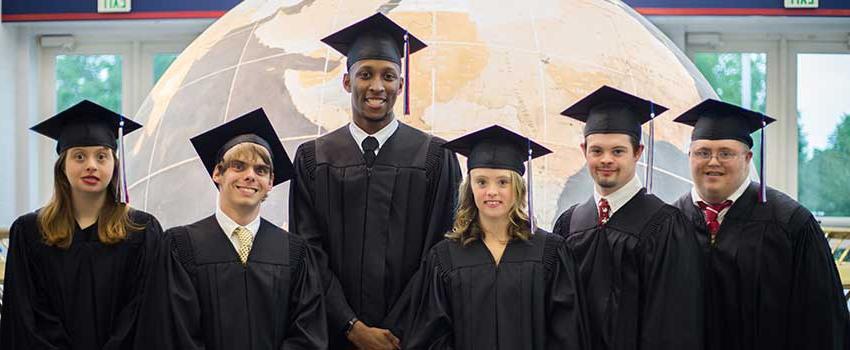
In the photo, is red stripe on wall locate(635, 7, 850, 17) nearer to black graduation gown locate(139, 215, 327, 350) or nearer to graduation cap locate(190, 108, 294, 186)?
graduation cap locate(190, 108, 294, 186)

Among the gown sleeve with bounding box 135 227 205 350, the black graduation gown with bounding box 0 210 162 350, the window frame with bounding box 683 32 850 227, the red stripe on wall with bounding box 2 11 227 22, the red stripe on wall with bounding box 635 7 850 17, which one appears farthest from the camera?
the window frame with bounding box 683 32 850 227

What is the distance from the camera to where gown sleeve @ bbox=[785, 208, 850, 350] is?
4.04 m

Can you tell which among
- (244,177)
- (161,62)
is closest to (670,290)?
(244,177)

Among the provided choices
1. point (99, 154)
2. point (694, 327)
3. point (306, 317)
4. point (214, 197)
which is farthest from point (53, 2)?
point (694, 327)

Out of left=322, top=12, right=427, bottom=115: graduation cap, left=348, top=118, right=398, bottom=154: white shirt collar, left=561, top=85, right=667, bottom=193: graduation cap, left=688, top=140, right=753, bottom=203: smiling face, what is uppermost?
left=322, top=12, right=427, bottom=115: graduation cap

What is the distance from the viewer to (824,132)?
41.0ft

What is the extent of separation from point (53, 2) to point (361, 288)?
879 cm

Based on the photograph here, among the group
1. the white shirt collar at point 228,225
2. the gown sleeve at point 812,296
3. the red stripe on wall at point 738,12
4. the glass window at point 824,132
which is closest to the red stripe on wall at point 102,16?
the red stripe on wall at point 738,12

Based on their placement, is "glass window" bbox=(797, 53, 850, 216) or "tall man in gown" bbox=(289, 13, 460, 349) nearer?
"tall man in gown" bbox=(289, 13, 460, 349)

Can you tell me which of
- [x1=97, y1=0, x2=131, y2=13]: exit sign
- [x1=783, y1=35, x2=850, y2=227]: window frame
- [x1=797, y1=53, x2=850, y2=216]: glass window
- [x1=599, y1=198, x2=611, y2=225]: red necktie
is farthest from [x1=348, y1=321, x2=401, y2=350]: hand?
[x1=797, y1=53, x2=850, y2=216]: glass window

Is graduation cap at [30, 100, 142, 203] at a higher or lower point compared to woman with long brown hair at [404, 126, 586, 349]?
higher

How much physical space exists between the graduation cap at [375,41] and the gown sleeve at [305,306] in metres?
0.82

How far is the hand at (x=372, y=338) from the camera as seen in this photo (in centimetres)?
400

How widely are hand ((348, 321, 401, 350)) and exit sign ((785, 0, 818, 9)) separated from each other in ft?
28.2
